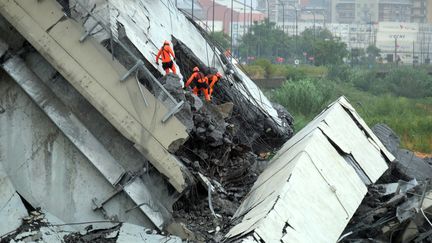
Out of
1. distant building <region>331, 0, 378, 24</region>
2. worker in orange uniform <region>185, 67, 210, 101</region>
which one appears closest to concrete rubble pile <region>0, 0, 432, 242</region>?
worker in orange uniform <region>185, 67, 210, 101</region>

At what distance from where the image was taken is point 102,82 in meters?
10.0

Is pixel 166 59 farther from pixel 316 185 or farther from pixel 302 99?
pixel 302 99

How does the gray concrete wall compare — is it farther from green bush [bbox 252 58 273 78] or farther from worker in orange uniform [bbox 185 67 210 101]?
green bush [bbox 252 58 273 78]

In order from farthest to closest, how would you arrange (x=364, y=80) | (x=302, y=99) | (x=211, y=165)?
(x=364, y=80), (x=302, y=99), (x=211, y=165)

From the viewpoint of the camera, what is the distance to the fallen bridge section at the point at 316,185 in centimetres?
791

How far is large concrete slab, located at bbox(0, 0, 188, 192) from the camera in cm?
977

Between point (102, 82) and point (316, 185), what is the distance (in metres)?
2.61

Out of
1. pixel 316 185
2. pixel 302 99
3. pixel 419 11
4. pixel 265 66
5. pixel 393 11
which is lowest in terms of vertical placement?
pixel 393 11

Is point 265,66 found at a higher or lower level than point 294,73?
higher

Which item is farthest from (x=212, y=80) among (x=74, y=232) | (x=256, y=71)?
(x=256, y=71)

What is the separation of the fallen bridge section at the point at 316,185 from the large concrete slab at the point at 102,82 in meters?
1.05

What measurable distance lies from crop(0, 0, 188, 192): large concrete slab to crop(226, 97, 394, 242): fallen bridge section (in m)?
1.05

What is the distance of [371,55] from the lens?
85062mm

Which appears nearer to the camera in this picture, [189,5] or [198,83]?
[198,83]
